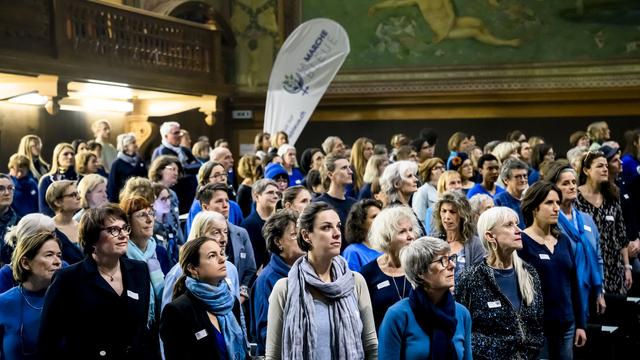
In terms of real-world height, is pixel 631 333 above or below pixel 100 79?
below

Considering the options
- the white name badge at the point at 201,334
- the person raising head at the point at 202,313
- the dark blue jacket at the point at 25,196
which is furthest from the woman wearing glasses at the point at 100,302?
the dark blue jacket at the point at 25,196

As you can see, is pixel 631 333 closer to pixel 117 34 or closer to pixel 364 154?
pixel 364 154

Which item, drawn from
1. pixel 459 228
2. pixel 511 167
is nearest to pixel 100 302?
pixel 459 228

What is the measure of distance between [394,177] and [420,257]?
10.1 feet

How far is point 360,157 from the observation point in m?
10.7

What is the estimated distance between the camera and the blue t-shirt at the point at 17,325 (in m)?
5.05

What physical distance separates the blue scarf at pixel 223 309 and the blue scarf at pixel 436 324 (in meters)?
0.88

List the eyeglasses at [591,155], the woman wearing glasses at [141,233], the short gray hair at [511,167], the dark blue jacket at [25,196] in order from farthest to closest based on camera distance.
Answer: the dark blue jacket at [25,196]
the eyeglasses at [591,155]
the short gray hair at [511,167]
the woman wearing glasses at [141,233]

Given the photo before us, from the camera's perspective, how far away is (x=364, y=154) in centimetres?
1063

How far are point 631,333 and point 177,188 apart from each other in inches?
201

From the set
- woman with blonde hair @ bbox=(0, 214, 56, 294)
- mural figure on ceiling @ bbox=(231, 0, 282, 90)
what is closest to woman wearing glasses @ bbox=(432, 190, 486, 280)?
woman with blonde hair @ bbox=(0, 214, 56, 294)

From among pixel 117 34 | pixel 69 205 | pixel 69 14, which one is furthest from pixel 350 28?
pixel 69 205

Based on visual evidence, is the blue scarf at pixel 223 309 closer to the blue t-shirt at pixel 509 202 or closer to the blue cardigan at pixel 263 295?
the blue cardigan at pixel 263 295

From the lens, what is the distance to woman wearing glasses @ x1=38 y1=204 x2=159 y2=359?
15.8 feet
